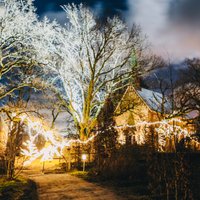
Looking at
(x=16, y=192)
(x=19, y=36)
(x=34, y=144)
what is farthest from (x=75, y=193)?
(x=19, y=36)

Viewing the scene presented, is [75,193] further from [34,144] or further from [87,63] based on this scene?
[87,63]

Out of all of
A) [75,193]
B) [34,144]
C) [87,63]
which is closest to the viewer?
[75,193]

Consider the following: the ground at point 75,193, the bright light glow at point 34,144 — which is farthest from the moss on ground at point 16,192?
the bright light glow at point 34,144

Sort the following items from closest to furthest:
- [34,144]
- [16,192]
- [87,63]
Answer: [16,192], [34,144], [87,63]

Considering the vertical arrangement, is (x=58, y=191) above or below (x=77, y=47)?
below

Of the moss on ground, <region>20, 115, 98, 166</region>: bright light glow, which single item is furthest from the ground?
<region>20, 115, 98, 166</region>: bright light glow

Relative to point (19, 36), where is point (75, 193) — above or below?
below

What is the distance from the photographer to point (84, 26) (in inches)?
893

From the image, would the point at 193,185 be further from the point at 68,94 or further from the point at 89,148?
the point at 68,94

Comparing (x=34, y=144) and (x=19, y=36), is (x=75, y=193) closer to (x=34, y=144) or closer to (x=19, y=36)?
(x=34, y=144)

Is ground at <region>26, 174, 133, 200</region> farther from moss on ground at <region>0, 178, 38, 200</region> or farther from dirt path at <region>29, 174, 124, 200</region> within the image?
moss on ground at <region>0, 178, 38, 200</region>

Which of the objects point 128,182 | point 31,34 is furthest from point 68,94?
point 128,182

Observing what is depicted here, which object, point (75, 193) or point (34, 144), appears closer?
point (75, 193)

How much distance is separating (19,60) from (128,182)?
1108 cm
